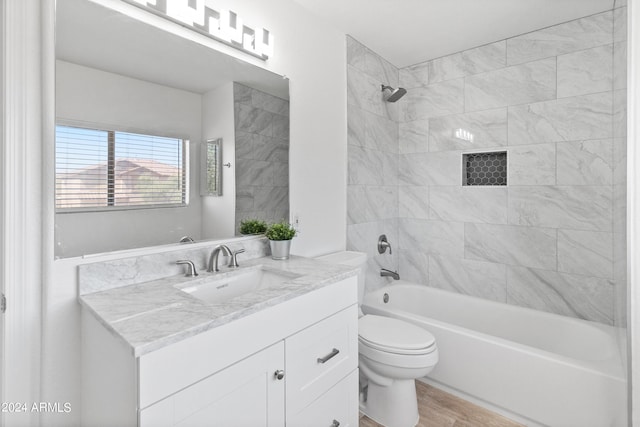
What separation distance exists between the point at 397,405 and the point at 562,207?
69.9 inches

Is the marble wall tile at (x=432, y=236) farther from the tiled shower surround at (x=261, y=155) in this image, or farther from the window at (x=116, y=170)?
the window at (x=116, y=170)

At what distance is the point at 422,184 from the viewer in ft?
9.73

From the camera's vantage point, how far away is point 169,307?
41.8 inches

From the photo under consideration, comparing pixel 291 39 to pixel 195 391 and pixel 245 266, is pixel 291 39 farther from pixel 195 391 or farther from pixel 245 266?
pixel 195 391

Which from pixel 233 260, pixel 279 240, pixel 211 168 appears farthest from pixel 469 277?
pixel 211 168

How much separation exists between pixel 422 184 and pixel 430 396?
5.61 ft

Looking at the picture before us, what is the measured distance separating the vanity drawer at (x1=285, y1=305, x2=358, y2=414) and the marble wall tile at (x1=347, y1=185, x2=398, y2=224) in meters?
1.08

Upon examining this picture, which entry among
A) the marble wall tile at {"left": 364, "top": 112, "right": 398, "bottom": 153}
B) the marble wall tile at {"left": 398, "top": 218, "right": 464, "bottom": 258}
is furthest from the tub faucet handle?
the marble wall tile at {"left": 364, "top": 112, "right": 398, "bottom": 153}

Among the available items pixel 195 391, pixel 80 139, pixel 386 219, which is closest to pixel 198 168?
pixel 80 139

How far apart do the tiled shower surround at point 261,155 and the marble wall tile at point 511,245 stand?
1657mm

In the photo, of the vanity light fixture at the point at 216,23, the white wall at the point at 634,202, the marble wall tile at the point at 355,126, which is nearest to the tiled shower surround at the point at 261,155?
the vanity light fixture at the point at 216,23

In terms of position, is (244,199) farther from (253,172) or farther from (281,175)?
(281,175)

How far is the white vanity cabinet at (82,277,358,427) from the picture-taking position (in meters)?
0.87

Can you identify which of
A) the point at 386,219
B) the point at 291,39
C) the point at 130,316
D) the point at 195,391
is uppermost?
the point at 291,39
